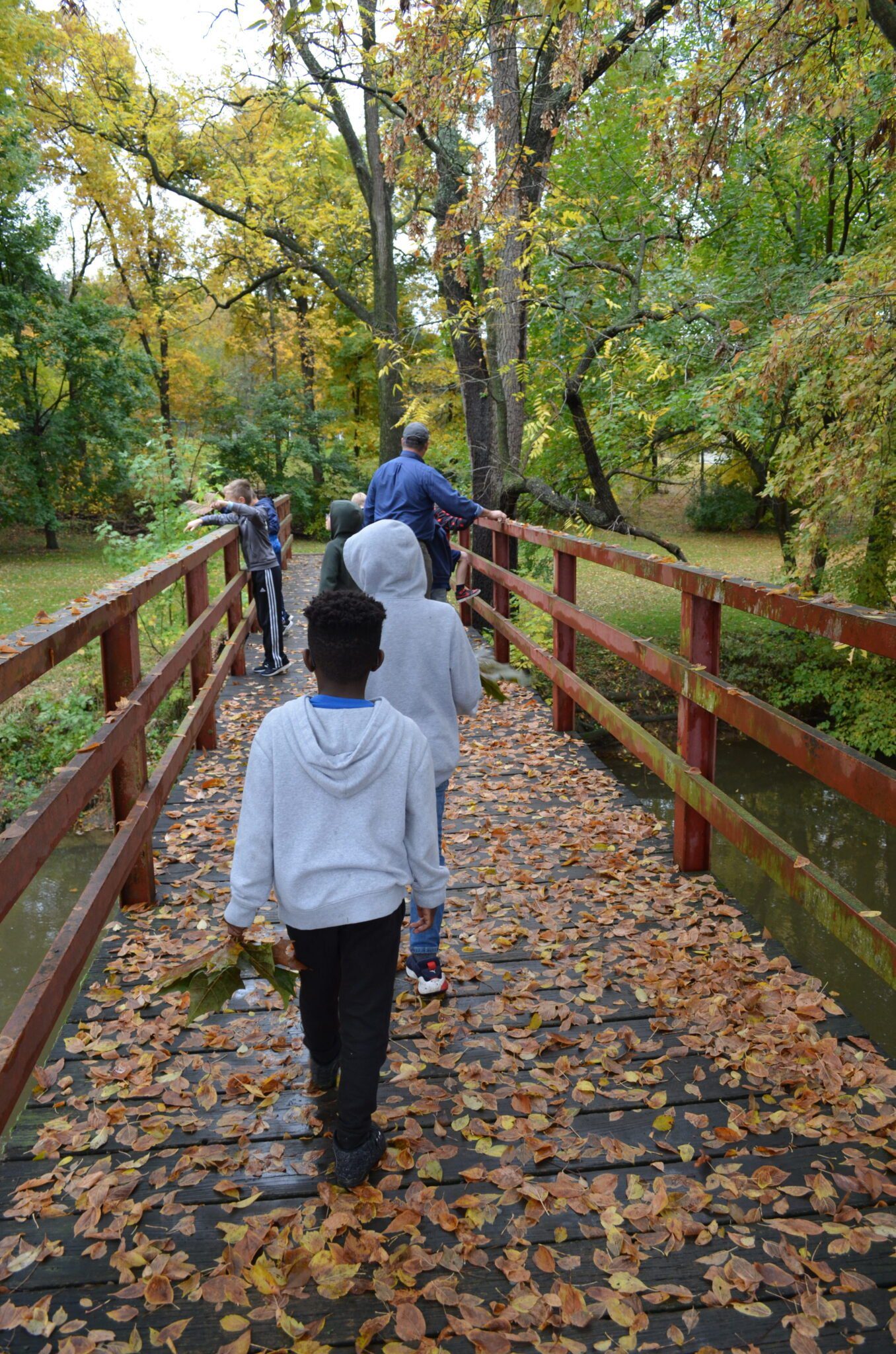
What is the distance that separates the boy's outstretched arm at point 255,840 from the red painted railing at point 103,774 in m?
0.50

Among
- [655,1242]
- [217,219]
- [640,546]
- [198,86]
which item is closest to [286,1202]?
[655,1242]

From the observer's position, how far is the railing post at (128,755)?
161 inches

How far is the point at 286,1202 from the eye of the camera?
2.60 metres

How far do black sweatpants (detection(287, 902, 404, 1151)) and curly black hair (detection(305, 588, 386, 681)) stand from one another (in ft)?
2.06

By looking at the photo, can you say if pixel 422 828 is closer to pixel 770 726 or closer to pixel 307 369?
pixel 770 726

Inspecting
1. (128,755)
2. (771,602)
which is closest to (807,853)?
(771,602)

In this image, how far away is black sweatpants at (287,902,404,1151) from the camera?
2582 millimetres

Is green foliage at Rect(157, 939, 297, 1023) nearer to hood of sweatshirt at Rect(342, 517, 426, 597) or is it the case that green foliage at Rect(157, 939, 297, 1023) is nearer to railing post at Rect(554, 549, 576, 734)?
hood of sweatshirt at Rect(342, 517, 426, 597)

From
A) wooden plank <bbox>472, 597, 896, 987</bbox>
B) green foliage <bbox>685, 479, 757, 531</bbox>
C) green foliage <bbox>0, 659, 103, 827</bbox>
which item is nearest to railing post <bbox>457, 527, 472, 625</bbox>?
green foliage <bbox>0, 659, 103, 827</bbox>

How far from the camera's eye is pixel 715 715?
4070 mm

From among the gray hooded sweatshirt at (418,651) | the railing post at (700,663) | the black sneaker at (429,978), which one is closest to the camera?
the gray hooded sweatshirt at (418,651)

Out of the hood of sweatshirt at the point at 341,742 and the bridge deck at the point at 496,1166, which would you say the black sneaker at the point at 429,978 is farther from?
the hood of sweatshirt at the point at 341,742

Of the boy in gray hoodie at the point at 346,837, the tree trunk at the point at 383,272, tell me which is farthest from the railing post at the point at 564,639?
the tree trunk at the point at 383,272

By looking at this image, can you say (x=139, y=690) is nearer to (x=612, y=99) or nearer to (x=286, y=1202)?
(x=286, y=1202)
